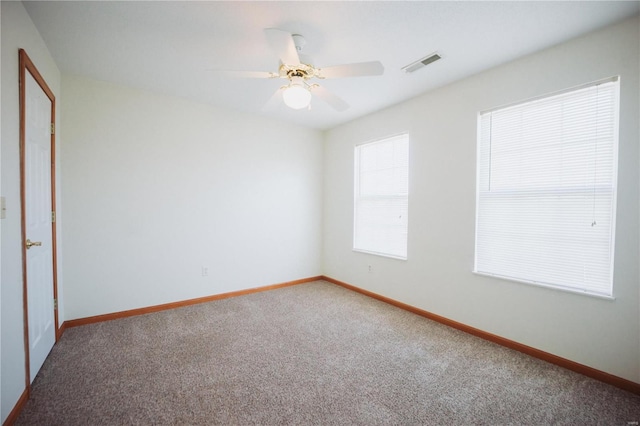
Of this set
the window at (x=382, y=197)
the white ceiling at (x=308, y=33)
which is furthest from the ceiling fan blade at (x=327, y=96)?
the window at (x=382, y=197)

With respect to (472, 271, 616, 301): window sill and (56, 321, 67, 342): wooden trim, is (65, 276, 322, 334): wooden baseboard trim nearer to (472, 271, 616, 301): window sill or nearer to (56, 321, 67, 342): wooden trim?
(56, 321, 67, 342): wooden trim

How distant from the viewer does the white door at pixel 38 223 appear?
1904 mm

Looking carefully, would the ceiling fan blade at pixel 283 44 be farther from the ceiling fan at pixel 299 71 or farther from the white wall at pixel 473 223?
the white wall at pixel 473 223

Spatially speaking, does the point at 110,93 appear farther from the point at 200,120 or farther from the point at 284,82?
the point at 284,82

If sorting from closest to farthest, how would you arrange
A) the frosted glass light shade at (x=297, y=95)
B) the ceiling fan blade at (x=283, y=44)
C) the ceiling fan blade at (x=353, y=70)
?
Result: the ceiling fan blade at (x=283, y=44) → the ceiling fan blade at (x=353, y=70) → the frosted glass light shade at (x=297, y=95)

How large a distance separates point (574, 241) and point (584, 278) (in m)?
0.29

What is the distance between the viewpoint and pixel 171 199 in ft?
11.1

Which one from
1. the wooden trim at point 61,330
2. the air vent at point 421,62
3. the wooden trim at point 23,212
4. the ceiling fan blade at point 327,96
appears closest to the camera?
the wooden trim at point 23,212

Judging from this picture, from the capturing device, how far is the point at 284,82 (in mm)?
2918

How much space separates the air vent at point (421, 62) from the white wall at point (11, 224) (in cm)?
287

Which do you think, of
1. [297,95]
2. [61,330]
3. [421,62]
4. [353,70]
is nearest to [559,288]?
[421,62]

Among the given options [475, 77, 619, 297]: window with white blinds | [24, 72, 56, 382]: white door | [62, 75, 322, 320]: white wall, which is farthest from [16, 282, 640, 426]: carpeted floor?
[475, 77, 619, 297]: window with white blinds

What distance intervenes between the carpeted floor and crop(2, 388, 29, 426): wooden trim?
4 cm

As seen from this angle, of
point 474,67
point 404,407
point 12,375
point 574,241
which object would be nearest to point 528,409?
point 404,407
